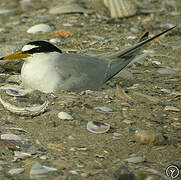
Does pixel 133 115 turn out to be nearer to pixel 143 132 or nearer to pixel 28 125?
pixel 143 132

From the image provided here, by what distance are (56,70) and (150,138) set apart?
5.41ft

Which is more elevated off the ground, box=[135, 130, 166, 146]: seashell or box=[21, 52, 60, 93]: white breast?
box=[21, 52, 60, 93]: white breast

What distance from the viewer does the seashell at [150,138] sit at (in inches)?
160

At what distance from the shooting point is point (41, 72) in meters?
5.25

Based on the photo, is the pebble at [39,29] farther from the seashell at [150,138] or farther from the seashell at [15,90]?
the seashell at [150,138]

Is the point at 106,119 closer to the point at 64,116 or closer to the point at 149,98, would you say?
the point at 64,116

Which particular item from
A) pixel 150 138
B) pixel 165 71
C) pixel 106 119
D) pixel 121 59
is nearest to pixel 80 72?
pixel 121 59

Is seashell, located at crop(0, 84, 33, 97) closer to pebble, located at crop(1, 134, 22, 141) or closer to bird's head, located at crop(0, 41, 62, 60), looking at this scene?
bird's head, located at crop(0, 41, 62, 60)

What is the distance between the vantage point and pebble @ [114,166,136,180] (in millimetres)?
3457

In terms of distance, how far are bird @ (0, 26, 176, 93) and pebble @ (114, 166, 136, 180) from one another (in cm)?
188

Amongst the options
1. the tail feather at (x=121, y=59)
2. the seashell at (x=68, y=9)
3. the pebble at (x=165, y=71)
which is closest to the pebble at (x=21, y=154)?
the tail feather at (x=121, y=59)

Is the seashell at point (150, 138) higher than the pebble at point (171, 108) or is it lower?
higher

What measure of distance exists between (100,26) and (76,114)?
12.9 feet

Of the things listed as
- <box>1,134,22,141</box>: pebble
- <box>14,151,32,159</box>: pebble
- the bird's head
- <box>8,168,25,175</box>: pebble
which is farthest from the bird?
<box>8,168,25,175</box>: pebble
